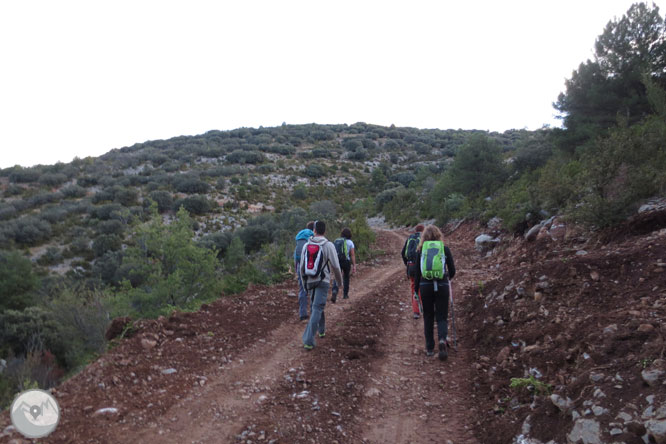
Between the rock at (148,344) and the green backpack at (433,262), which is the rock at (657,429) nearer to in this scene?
the green backpack at (433,262)

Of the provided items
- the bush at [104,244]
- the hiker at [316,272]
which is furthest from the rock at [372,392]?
the bush at [104,244]

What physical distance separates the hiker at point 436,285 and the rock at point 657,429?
285 centimetres

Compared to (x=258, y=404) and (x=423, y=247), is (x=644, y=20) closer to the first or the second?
(x=423, y=247)

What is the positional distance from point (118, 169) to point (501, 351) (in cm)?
4500

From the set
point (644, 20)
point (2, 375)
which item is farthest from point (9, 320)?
point (644, 20)

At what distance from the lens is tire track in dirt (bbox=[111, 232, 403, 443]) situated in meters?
3.51

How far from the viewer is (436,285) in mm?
5164

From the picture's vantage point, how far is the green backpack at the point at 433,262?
16.8 ft

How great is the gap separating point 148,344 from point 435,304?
437cm

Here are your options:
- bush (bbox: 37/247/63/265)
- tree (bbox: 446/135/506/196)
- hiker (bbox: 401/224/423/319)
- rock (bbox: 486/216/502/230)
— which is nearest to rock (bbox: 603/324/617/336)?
hiker (bbox: 401/224/423/319)

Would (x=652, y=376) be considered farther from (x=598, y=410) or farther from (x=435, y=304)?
(x=435, y=304)

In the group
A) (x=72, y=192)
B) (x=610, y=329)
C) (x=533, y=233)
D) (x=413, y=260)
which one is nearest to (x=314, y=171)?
(x=72, y=192)

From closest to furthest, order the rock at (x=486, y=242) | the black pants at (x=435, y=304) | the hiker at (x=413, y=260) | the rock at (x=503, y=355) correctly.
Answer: the rock at (x=503, y=355), the black pants at (x=435, y=304), the hiker at (x=413, y=260), the rock at (x=486, y=242)

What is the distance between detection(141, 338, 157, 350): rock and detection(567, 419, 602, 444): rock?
538 centimetres
